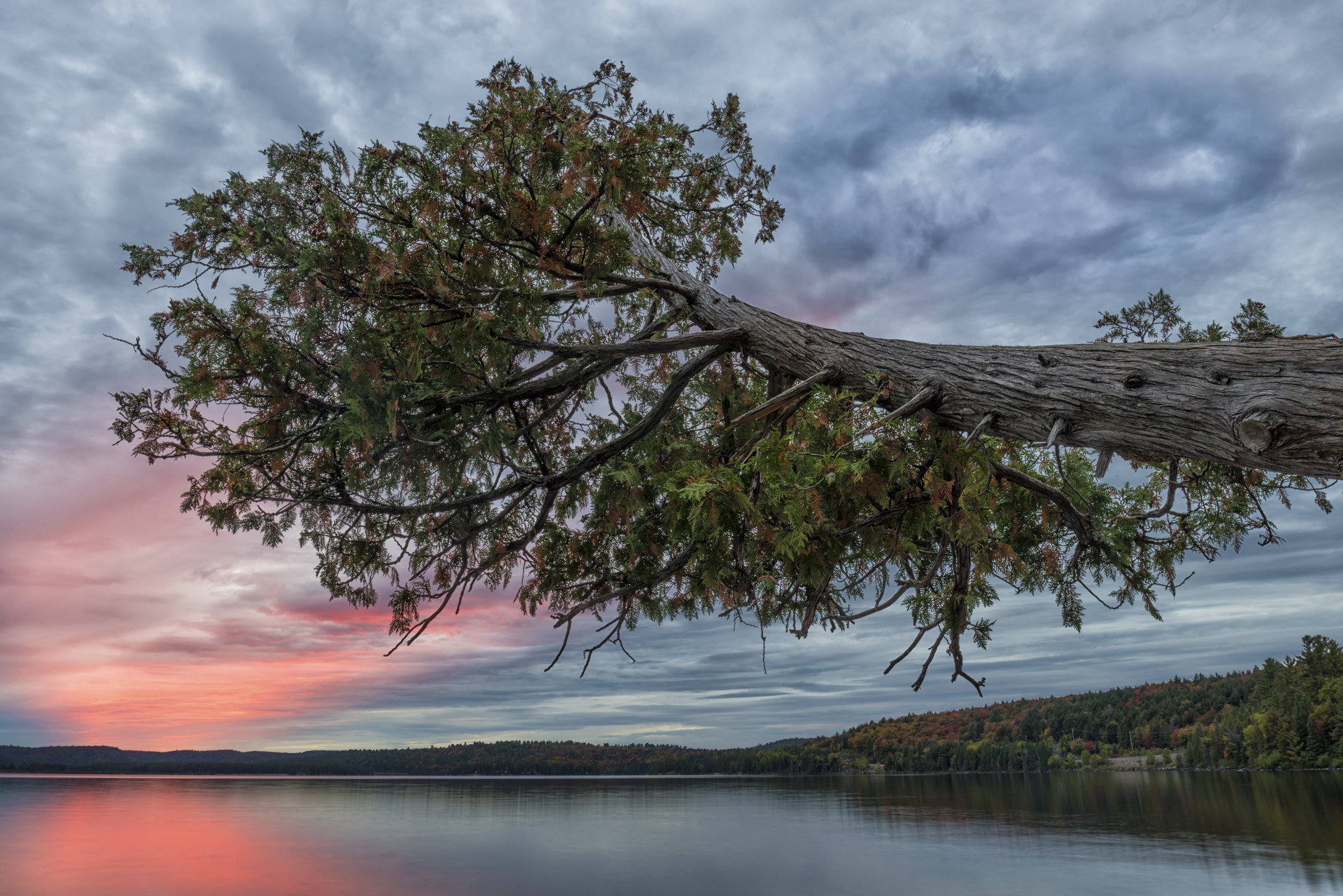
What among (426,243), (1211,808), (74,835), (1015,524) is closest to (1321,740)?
(1211,808)

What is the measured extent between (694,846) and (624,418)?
105ft

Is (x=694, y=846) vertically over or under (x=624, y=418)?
under

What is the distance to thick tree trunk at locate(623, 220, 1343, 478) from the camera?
2646mm

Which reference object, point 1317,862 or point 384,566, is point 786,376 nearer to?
point 384,566

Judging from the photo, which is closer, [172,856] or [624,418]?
[624,418]

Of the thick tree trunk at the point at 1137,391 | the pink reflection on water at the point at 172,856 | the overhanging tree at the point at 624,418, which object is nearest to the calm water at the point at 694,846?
the pink reflection on water at the point at 172,856

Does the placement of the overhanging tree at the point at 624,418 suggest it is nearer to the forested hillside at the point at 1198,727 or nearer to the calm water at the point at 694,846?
the calm water at the point at 694,846

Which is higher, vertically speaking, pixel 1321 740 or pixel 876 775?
pixel 1321 740

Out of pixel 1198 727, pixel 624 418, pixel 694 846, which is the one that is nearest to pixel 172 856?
pixel 694 846

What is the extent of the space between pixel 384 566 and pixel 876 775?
141 meters

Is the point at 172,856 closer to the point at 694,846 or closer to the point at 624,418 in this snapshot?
the point at 694,846

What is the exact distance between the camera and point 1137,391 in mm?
3061

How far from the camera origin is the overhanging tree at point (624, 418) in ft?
10.7

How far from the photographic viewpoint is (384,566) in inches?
209
